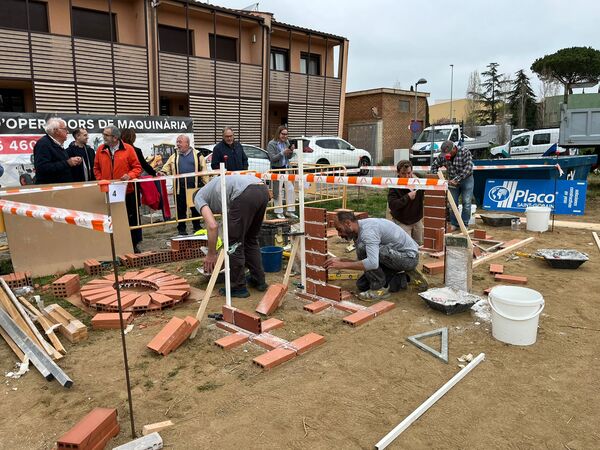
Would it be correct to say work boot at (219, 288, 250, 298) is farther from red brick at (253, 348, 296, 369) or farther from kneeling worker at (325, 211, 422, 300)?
red brick at (253, 348, 296, 369)

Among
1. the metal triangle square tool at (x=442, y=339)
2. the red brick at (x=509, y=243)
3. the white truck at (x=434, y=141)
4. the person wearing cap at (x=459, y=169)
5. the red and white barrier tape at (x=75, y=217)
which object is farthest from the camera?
the white truck at (x=434, y=141)

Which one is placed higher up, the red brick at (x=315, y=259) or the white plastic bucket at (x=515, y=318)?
the red brick at (x=315, y=259)

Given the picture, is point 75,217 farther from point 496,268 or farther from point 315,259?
point 496,268

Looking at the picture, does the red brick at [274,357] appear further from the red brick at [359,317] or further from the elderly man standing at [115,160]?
the elderly man standing at [115,160]

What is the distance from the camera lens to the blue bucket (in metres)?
6.02

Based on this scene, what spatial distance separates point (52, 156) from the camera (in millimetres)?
6156

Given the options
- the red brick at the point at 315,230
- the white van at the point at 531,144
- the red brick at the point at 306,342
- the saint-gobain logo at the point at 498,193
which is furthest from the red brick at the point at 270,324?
the white van at the point at 531,144

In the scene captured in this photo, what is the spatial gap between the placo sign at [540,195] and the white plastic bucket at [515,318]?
698 centimetres

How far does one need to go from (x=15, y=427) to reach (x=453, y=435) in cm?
265

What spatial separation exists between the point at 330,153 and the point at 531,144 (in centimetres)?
1097

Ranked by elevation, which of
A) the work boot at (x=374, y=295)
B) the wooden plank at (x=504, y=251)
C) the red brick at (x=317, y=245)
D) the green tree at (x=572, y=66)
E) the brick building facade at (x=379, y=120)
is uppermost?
the green tree at (x=572, y=66)

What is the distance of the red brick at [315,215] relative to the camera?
475cm

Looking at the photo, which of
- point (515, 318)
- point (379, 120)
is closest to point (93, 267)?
point (515, 318)

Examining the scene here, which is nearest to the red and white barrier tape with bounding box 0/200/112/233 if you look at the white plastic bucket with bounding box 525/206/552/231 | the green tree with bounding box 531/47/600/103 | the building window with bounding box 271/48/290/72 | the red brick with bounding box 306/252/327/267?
the red brick with bounding box 306/252/327/267
